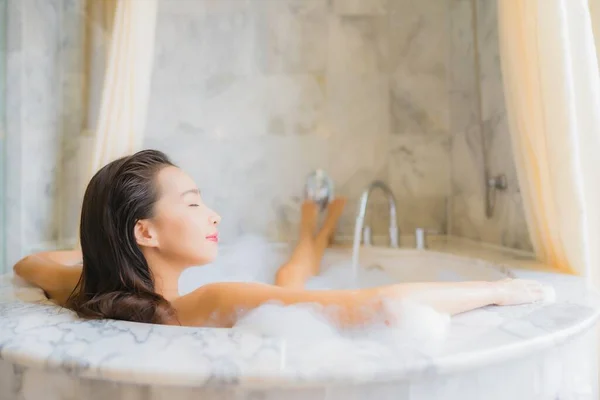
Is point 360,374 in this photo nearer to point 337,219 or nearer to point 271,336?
point 271,336

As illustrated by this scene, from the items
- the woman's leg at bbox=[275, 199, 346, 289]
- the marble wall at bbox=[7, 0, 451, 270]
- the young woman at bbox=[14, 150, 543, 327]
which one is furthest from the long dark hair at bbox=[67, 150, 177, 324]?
the marble wall at bbox=[7, 0, 451, 270]

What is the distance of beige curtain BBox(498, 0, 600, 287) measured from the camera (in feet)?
3.31

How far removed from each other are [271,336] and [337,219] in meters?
1.42

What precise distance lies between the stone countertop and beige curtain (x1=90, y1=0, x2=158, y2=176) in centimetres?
79

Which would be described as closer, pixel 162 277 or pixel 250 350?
pixel 250 350

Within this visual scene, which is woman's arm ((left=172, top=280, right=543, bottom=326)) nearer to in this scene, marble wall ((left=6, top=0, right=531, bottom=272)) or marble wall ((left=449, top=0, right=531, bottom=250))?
marble wall ((left=449, top=0, right=531, bottom=250))

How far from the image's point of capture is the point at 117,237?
2.86ft

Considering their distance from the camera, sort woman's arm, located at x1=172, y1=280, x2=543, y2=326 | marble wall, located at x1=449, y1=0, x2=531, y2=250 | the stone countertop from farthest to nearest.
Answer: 1. marble wall, located at x1=449, y1=0, x2=531, y2=250
2. woman's arm, located at x1=172, y1=280, x2=543, y2=326
3. the stone countertop

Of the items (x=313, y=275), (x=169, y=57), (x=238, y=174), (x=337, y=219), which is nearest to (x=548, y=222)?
(x=313, y=275)

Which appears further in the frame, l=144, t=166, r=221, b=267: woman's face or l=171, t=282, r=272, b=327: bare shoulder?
l=144, t=166, r=221, b=267: woman's face

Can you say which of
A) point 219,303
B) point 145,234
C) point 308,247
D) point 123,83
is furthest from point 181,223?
point 308,247

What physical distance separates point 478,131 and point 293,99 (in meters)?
0.81

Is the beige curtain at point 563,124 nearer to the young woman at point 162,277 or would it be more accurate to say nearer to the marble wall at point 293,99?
the young woman at point 162,277

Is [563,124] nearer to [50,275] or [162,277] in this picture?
[162,277]
